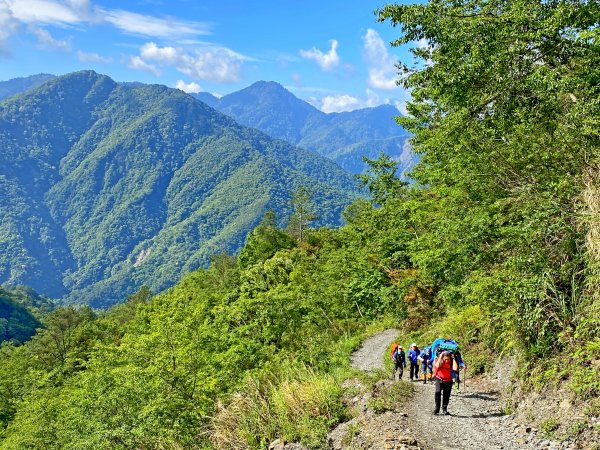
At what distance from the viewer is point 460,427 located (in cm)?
1012

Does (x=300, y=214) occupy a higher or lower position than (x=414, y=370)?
higher

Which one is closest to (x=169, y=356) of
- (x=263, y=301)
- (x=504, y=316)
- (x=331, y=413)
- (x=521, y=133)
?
(x=263, y=301)

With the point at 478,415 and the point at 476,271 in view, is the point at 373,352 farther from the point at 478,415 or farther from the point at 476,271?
the point at 478,415

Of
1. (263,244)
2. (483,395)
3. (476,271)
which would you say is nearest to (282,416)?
(483,395)

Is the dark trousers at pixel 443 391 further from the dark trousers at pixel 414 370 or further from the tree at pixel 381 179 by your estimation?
the tree at pixel 381 179

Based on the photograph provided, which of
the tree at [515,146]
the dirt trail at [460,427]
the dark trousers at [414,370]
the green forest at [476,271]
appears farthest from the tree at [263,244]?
the dirt trail at [460,427]

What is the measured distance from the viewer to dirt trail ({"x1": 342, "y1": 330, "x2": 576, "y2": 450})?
345 inches

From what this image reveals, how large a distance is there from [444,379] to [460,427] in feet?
3.56

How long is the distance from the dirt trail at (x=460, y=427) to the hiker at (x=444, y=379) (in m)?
0.31

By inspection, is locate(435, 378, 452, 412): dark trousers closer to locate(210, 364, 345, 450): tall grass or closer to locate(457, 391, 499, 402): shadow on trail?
locate(457, 391, 499, 402): shadow on trail

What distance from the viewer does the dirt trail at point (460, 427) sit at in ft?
28.8

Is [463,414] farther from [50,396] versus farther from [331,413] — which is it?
[50,396]

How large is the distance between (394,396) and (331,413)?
5.96 ft

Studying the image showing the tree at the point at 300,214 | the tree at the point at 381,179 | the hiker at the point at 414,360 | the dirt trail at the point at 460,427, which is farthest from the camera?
the tree at the point at 300,214
